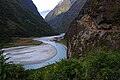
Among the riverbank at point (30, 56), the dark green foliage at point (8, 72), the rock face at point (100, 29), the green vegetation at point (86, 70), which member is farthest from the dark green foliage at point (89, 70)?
the riverbank at point (30, 56)

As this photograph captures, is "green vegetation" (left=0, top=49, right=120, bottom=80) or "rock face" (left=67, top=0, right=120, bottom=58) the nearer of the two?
"green vegetation" (left=0, top=49, right=120, bottom=80)

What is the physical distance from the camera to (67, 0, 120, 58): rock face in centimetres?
5050

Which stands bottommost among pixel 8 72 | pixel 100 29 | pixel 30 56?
pixel 8 72

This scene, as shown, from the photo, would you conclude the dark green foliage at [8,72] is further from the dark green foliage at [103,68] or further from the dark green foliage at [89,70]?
the dark green foliage at [103,68]

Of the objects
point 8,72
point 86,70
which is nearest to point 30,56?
point 8,72

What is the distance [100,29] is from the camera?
56844 millimetres

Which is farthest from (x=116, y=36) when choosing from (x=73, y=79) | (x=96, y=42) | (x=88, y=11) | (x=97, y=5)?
(x=73, y=79)

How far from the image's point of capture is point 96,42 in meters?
54.4

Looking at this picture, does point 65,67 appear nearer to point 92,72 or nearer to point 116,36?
point 92,72

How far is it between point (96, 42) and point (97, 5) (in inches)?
425

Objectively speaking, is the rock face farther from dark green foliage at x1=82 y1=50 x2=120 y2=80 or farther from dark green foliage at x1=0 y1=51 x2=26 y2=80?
dark green foliage at x1=0 y1=51 x2=26 y2=80

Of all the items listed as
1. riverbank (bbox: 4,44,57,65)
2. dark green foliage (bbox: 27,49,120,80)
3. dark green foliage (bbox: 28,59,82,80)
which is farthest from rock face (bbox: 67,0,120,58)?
riverbank (bbox: 4,44,57,65)

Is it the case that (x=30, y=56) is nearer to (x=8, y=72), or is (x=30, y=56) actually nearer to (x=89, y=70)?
(x=8, y=72)

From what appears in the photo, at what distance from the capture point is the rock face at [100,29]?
50500 millimetres
